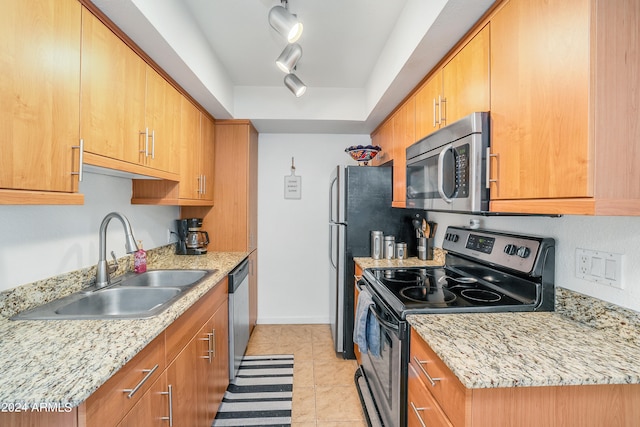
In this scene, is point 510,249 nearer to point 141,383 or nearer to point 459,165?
point 459,165

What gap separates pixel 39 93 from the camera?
1.01 m

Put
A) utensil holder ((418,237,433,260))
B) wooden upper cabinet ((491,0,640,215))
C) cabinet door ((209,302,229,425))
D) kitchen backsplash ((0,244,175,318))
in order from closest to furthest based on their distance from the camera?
1. wooden upper cabinet ((491,0,640,215))
2. kitchen backsplash ((0,244,175,318))
3. cabinet door ((209,302,229,425))
4. utensil holder ((418,237,433,260))

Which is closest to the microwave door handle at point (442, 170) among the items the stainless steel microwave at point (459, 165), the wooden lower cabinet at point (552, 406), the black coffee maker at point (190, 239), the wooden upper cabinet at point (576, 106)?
the stainless steel microwave at point (459, 165)

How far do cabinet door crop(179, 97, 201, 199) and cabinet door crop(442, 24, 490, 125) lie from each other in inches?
68.7

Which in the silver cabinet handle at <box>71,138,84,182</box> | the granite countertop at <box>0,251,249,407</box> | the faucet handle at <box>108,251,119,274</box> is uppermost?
the silver cabinet handle at <box>71,138,84,182</box>

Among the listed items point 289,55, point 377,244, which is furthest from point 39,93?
point 377,244

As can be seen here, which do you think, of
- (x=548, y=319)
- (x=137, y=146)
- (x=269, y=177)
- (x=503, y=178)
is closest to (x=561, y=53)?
(x=503, y=178)

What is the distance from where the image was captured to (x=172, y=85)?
2086mm

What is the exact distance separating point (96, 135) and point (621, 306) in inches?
81.4

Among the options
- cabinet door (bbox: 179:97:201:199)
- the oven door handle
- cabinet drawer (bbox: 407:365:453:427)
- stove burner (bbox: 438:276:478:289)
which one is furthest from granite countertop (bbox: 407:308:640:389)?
cabinet door (bbox: 179:97:201:199)

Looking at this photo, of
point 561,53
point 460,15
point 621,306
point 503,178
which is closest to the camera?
point 561,53

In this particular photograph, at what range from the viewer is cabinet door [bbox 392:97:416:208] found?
7.24 feet

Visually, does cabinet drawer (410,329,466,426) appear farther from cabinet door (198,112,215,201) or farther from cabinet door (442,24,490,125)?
cabinet door (198,112,215,201)

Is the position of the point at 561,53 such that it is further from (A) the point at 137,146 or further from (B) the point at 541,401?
(A) the point at 137,146
